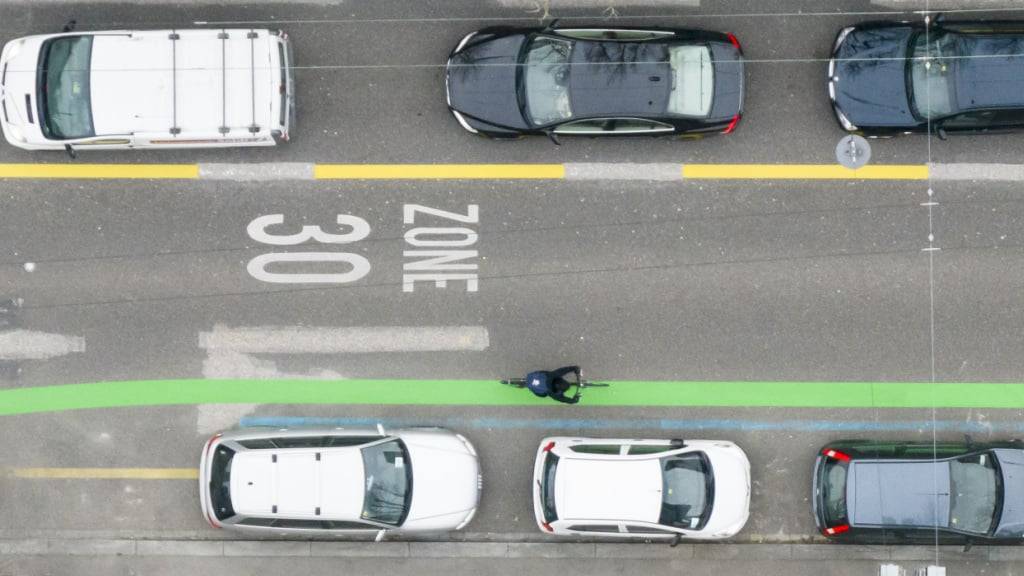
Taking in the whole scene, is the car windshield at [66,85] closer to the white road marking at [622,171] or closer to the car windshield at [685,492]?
the white road marking at [622,171]

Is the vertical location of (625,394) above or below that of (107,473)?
above

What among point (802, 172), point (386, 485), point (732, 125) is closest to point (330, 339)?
point (386, 485)

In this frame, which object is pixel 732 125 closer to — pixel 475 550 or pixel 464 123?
pixel 464 123

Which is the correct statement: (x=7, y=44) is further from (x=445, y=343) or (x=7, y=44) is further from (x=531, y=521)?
(x=531, y=521)

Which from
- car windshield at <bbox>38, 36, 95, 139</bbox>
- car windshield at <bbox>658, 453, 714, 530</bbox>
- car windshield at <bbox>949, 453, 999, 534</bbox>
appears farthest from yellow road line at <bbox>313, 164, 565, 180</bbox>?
car windshield at <bbox>949, 453, 999, 534</bbox>

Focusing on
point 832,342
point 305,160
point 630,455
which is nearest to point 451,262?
point 305,160

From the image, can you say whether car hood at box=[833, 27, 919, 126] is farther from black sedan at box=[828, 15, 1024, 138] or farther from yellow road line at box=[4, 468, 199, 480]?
yellow road line at box=[4, 468, 199, 480]
